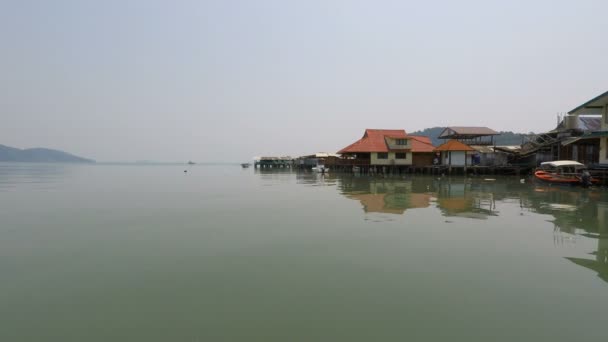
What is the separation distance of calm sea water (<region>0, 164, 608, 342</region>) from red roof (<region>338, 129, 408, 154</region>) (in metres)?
30.3

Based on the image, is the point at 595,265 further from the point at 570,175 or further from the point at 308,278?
the point at 570,175

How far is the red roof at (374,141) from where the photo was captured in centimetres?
4353

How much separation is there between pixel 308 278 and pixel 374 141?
40.9 meters

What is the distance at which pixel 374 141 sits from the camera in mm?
45594

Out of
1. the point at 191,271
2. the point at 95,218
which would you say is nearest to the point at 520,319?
the point at 191,271

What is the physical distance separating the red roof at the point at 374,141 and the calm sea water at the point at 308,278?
3025 cm

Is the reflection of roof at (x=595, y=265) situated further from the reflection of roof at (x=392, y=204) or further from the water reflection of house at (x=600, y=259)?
the reflection of roof at (x=392, y=204)

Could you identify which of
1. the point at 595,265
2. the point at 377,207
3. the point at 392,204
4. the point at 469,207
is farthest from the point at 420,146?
the point at 595,265

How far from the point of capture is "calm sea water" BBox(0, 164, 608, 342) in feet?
15.4

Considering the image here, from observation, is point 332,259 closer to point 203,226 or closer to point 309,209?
point 203,226

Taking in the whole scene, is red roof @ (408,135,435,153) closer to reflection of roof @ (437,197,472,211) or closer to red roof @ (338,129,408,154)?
red roof @ (338,129,408,154)

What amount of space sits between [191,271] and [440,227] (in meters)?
9.12

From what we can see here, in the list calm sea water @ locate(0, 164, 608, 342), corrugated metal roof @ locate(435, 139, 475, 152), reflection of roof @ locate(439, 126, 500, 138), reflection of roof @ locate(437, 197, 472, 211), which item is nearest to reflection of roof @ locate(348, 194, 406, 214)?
calm sea water @ locate(0, 164, 608, 342)

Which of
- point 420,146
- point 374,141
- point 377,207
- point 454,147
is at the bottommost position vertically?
point 377,207
